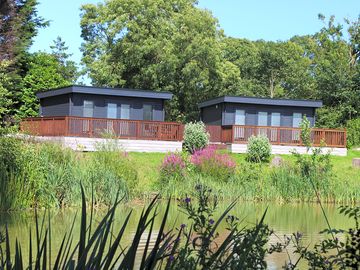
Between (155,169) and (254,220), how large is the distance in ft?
25.8

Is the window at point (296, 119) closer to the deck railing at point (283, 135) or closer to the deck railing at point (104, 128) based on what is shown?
the deck railing at point (283, 135)

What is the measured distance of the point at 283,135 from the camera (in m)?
28.3

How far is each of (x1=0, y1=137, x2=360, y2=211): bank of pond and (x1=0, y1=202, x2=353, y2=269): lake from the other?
1.59 feet

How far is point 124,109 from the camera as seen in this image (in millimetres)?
29297

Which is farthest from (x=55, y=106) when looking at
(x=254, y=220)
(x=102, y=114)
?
(x=254, y=220)

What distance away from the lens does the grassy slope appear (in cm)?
1797

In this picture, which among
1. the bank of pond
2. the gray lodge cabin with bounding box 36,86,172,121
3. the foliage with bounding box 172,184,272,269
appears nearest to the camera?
the foliage with bounding box 172,184,272,269

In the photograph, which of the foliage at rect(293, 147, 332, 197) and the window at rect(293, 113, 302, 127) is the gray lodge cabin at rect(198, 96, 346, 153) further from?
the foliage at rect(293, 147, 332, 197)

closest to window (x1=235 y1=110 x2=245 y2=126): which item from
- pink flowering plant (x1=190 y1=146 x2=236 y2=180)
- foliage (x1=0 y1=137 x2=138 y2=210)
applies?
pink flowering plant (x1=190 y1=146 x2=236 y2=180)

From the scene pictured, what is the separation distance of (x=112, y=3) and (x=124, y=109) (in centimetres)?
1393

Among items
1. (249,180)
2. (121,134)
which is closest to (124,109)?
(121,134)

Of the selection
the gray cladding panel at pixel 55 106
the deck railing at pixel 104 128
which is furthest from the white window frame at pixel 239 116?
the gray cladding panel at pixel 55 106

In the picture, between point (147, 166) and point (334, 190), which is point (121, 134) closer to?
point (147, 166)

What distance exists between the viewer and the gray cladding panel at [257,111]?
102 feet
